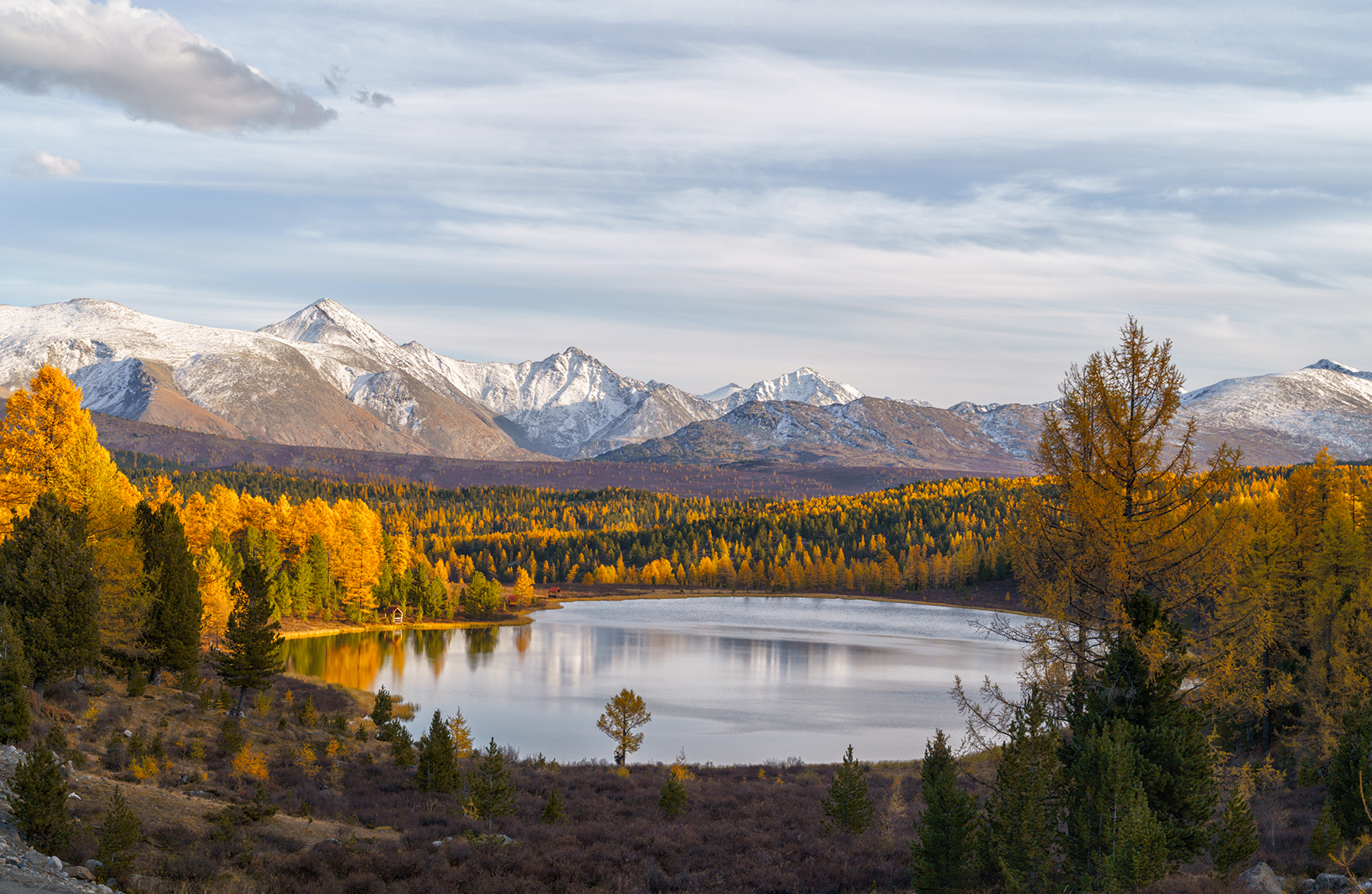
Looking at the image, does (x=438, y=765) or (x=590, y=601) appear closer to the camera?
(x=438, y=765)

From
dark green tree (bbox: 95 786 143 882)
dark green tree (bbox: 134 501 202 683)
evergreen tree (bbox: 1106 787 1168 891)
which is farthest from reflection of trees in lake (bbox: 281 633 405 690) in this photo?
evergreen tree (bbox: 1106 787 1168 891)

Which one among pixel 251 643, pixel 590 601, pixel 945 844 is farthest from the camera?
pixel 590 601

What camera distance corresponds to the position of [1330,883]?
19.8 m

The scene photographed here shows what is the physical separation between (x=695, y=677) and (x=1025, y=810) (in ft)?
231

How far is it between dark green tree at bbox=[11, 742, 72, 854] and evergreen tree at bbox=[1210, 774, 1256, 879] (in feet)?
81.6

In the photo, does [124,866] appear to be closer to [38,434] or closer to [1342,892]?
[1342,892]

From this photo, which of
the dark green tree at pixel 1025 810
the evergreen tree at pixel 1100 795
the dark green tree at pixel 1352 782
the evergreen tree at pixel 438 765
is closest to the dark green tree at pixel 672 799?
the evergreen tree at pixel 438 765

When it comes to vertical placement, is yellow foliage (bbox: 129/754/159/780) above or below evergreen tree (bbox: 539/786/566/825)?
above

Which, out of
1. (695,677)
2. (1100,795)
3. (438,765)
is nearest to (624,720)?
(438,765)

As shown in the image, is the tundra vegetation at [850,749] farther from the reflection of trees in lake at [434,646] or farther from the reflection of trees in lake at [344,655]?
the reflection of trees in lake at [434,646]

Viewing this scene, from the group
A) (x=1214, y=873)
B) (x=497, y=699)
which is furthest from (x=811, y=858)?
(x=497, y=699)

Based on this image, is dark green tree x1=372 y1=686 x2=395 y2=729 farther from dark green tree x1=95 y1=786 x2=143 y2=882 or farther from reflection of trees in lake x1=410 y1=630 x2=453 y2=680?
reflection of trees in lake x1=410 y1=630 x2=453 y2=680

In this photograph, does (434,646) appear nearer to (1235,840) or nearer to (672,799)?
(672,799)

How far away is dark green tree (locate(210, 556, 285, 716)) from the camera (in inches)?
1722
